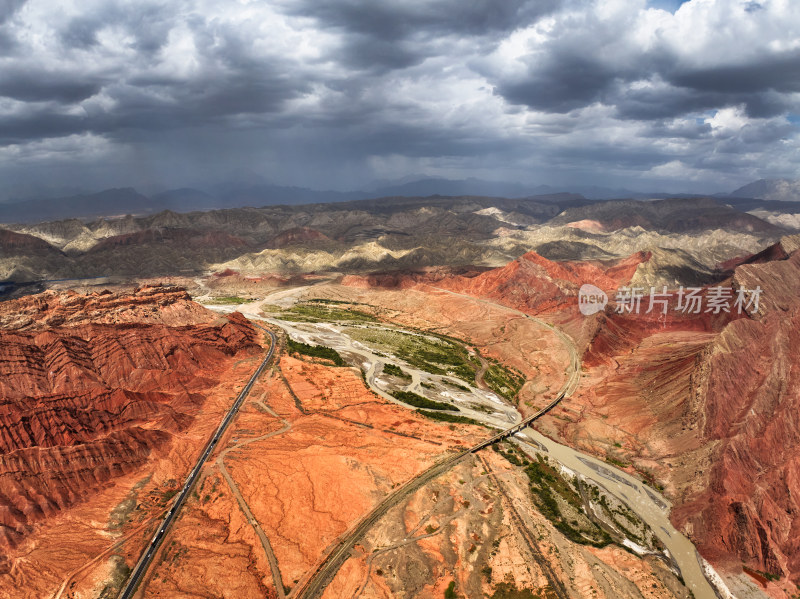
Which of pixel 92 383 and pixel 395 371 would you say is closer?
pixel 92 383

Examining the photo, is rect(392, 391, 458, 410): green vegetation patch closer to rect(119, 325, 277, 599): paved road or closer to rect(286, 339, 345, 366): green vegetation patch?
rect(286, 339, 345, 366): green vegetation patch

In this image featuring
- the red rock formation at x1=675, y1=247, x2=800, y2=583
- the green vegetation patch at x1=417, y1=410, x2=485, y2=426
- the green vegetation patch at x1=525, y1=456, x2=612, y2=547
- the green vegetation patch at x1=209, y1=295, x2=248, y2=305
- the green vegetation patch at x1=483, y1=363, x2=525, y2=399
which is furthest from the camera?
the green vegetation patch at x1=209, y1=295, x2=248, y2=305

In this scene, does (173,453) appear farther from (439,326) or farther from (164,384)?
(439,326)

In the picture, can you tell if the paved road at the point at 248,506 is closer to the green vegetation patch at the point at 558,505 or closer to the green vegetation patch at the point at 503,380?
the green vegetation patch at the point at 558,505

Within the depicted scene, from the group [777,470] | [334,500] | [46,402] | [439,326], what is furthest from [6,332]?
[777,470]

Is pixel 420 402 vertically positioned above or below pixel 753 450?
below

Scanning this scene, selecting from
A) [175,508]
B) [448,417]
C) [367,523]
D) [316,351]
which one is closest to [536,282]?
[316,351]

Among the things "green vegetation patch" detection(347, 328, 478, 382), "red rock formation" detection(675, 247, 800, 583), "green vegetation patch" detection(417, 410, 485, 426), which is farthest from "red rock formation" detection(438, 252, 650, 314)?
"green vegetation patch" detection(417, 410, 485, 426)

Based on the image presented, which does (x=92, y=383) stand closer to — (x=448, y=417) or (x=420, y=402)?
(x=420, y=402)

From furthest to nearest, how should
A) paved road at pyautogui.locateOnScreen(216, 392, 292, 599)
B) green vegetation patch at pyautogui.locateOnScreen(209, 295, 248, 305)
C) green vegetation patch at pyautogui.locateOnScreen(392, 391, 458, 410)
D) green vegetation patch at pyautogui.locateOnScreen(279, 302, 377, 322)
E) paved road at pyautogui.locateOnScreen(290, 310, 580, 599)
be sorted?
green vegetation patch at pyautogui.locateOnScreen(209, 295, 248, 305), green vegetation patch at pyautogui.locateOnScreen(279, 302, 377, 322), green vegetation patch at pyautogui.locateOnScreen(392, 391, 458, 410), paved road at pyautogui.locateOnScreen(216, 392, 292, 599), paved road at pyautogui.locateOnScreen(290, 310, 580, 599)
